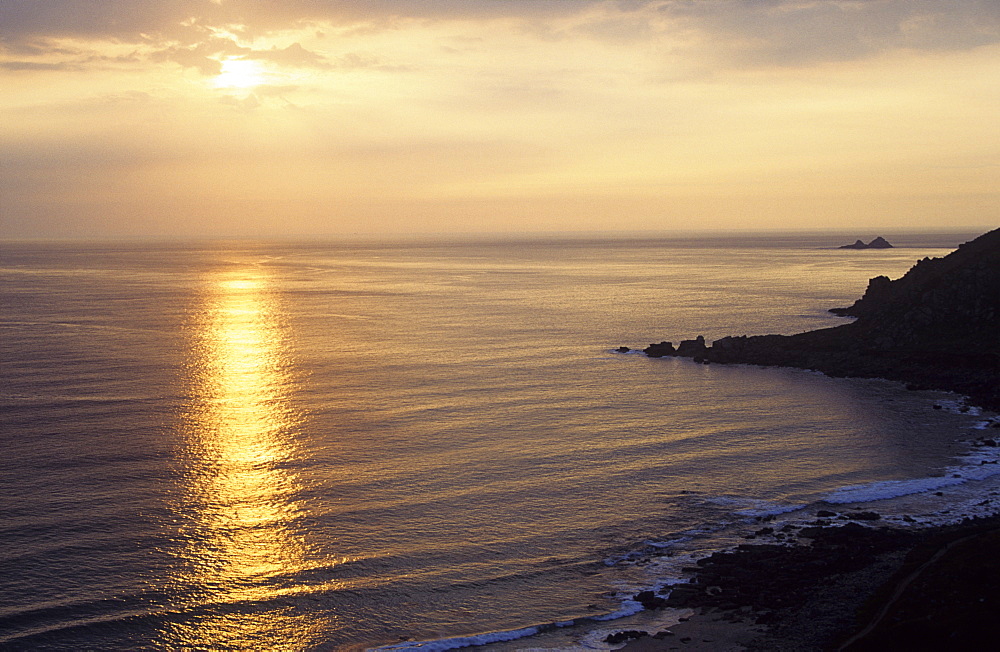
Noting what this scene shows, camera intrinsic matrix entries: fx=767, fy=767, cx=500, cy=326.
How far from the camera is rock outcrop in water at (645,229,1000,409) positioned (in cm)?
7006

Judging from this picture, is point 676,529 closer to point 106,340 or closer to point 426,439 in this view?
point 426,439

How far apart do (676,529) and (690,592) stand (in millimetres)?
6542

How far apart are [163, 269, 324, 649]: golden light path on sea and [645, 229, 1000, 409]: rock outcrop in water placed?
4367 cm

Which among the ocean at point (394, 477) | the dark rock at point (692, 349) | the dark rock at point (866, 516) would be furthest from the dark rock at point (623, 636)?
the dark rock at point (692, 349)

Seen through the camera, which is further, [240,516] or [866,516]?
[240,516]

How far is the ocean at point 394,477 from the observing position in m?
28.1

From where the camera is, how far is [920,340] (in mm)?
77000

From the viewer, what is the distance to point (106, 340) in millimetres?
87812

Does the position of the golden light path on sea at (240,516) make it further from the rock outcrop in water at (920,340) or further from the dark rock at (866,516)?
the rock outcrop in water at (920,340)

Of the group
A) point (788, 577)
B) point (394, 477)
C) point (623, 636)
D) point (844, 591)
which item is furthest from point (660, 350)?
point (623, 636)

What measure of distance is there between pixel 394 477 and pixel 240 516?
28.2 ft

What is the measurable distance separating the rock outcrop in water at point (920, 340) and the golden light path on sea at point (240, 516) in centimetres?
4367

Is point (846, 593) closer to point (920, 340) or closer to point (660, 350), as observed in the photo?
point (660, 350)

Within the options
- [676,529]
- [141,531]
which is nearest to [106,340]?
[141,531]
